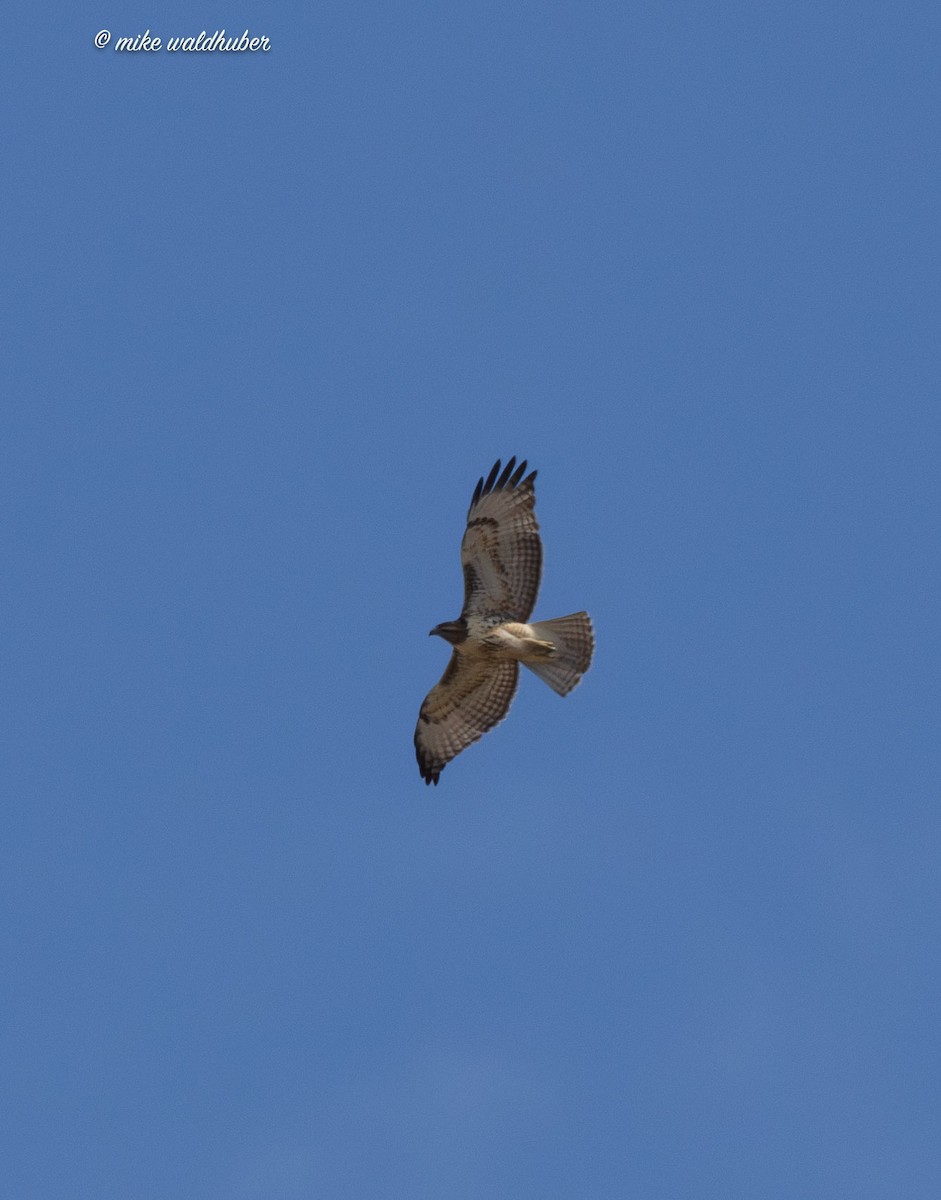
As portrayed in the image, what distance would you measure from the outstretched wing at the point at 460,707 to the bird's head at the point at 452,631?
0.31 m

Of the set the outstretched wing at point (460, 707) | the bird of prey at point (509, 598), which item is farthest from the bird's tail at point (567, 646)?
the outstretched wing at point (460, 707)

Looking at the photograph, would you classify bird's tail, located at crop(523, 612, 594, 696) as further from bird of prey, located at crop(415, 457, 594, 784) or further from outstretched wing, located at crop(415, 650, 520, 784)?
outstretched wing, located at crop(415, 650, 520, 784)

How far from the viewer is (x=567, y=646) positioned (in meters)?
19.9

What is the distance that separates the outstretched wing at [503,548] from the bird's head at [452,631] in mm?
194

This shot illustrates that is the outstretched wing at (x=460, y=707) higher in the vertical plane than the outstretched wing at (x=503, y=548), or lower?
lower

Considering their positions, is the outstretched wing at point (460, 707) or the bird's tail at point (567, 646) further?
the outstretched wing at point (460, 707)

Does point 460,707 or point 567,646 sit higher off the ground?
point 460,707

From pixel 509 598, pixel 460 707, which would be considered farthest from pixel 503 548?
pixel 460 707

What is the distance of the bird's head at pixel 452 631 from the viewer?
20.0 metres

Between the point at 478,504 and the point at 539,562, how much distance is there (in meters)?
0.76

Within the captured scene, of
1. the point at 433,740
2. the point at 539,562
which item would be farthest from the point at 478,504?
the point at 433,740

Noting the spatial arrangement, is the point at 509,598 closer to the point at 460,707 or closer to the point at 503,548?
the point at 503,548

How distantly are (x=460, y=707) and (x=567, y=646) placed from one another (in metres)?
1.58

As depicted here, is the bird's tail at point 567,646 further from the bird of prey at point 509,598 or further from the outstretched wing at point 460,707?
the outstretched wing at point 460,707
